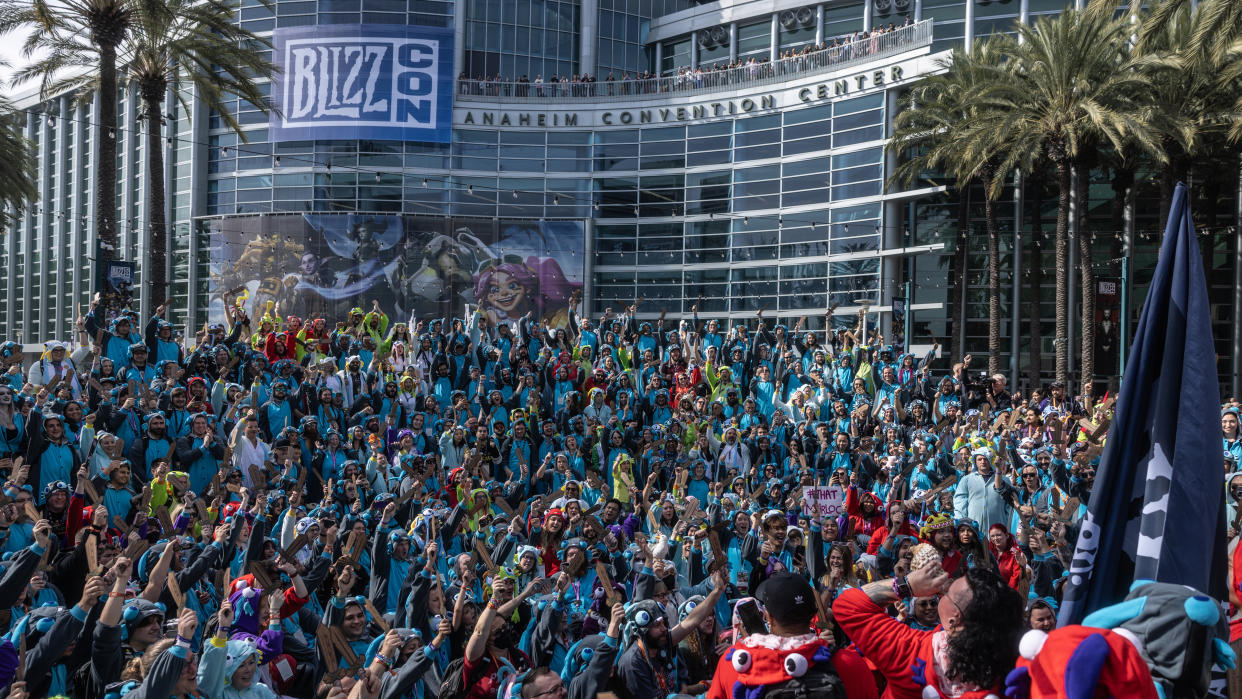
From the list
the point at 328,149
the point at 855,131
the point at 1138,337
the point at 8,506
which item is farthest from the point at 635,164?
the point at 1138,337

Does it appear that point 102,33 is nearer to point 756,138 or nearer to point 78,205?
point 756,138

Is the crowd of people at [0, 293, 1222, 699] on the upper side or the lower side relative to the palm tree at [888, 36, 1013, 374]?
lower

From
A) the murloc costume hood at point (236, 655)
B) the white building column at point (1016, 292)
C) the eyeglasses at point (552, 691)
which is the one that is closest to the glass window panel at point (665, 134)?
the white building column at point (1016, 292)

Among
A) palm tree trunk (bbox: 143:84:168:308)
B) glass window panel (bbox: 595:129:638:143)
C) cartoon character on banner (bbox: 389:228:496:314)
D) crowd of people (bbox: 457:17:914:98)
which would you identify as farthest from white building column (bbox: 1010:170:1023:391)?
palm tree trunk (bbox: 143:84:168:308)

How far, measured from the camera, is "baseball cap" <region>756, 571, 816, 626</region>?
4.31m

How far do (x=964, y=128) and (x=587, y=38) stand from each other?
1893 cm

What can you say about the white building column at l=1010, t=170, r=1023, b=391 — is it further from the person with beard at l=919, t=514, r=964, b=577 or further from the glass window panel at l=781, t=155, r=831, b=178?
the person with beard at l=919, t=514, r=964, b=577

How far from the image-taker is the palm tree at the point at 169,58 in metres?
22.2

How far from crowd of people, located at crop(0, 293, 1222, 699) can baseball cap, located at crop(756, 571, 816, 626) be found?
0.04 feet

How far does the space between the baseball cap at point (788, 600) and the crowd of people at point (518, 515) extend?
0.5 inches

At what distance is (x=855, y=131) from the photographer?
37.6 meters

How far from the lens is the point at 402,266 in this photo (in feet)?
133

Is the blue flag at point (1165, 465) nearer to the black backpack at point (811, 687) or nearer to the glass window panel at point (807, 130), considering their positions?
the black backpack at point (811, 687)

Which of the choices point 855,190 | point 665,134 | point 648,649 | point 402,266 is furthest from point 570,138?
point 648,649
